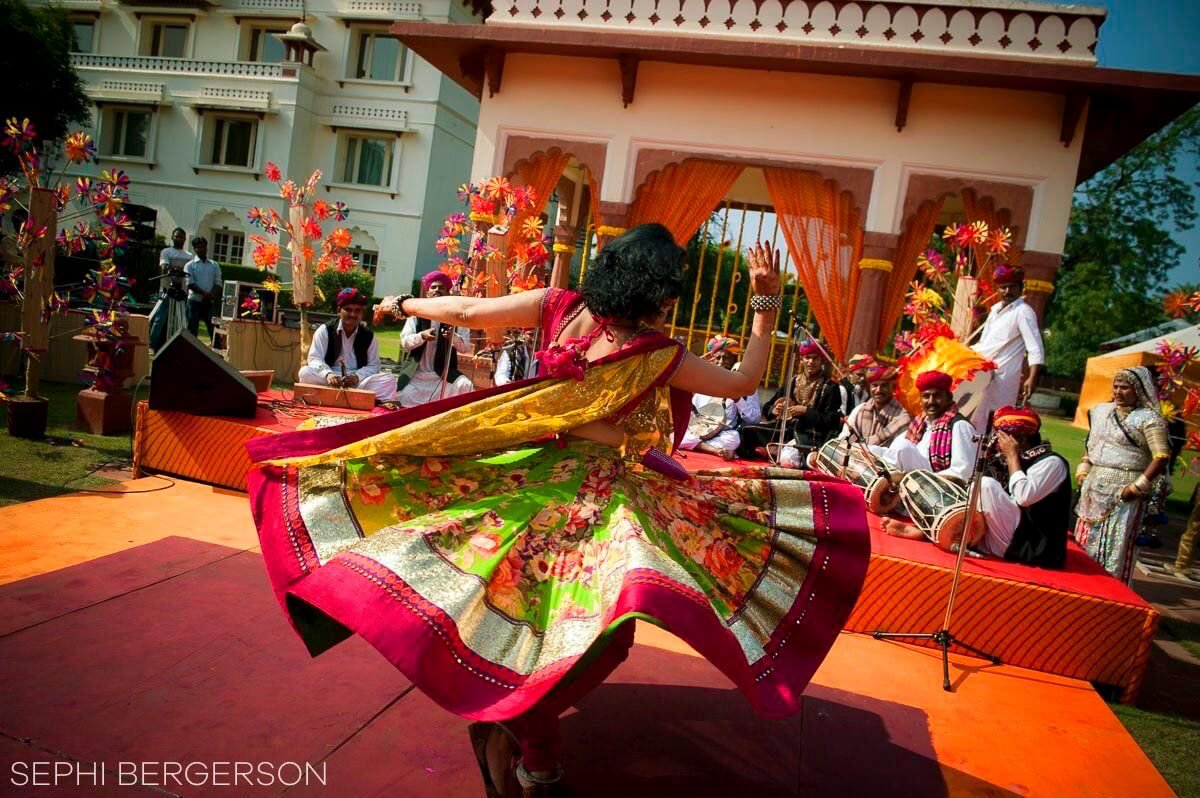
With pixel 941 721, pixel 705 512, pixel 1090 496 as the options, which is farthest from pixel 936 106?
pixel 705 512

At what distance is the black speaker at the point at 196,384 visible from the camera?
6.01 metres

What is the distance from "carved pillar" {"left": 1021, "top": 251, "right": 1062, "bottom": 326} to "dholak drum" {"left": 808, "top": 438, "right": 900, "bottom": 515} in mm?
4122

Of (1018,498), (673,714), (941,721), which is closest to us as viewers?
(673,714)

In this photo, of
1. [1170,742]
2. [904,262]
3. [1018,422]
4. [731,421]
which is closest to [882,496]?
[1018,422]

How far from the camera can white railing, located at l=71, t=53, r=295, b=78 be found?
22.8m

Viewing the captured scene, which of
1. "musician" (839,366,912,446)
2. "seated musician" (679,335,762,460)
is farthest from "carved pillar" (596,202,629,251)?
"musician" (839,366,912,446)

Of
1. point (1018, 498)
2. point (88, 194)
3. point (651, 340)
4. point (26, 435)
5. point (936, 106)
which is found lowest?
point (26, 435)

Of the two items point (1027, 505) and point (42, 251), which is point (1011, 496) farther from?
point (42, 251)

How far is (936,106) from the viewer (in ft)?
30.7

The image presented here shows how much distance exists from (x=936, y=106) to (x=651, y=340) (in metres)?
8.43

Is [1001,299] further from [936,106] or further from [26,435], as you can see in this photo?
[26,435]

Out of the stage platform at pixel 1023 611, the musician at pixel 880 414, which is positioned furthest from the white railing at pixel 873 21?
the stage platform at pixel 1023 611

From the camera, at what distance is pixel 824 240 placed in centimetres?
1012

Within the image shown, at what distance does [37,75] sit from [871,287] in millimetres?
21186
